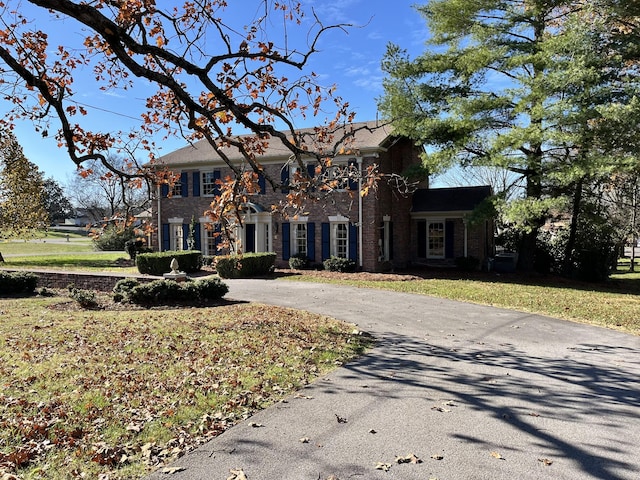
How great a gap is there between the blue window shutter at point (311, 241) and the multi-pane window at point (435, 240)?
596 centimetres

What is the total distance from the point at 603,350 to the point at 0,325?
1105 cm

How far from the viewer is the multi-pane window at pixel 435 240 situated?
73.0ft

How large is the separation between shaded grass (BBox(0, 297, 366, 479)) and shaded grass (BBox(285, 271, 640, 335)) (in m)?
5.82

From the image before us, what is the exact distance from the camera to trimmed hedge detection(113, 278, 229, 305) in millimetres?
11445

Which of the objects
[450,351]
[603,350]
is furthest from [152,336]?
[603,350]

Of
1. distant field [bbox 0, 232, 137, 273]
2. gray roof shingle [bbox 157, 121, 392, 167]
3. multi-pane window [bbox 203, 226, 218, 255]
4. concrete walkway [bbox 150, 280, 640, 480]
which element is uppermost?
gray roof shingle [bbox 157, 121, 392, 167]

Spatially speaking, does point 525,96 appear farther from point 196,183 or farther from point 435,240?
point 196,183

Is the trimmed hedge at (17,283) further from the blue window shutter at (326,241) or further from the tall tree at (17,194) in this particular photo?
the tall tree at (17,194)

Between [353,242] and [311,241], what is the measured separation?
2078 mm

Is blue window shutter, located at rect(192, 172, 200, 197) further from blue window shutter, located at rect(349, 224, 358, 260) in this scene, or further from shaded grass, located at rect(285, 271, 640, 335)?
blue window shutter, located at rect(349, 224, 358, 260)

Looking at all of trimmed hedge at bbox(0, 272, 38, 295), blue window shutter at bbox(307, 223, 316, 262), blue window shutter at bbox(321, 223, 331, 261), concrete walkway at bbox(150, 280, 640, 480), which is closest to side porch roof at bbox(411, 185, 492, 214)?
blue window shutter at bbox(321, 223, 331, 261)

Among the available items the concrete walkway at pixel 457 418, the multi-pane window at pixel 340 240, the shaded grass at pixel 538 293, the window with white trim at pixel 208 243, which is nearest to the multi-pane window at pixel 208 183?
the window with white trim at pixel 208 243

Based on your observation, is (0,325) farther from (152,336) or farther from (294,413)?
(294,413)

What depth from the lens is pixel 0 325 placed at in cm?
866
